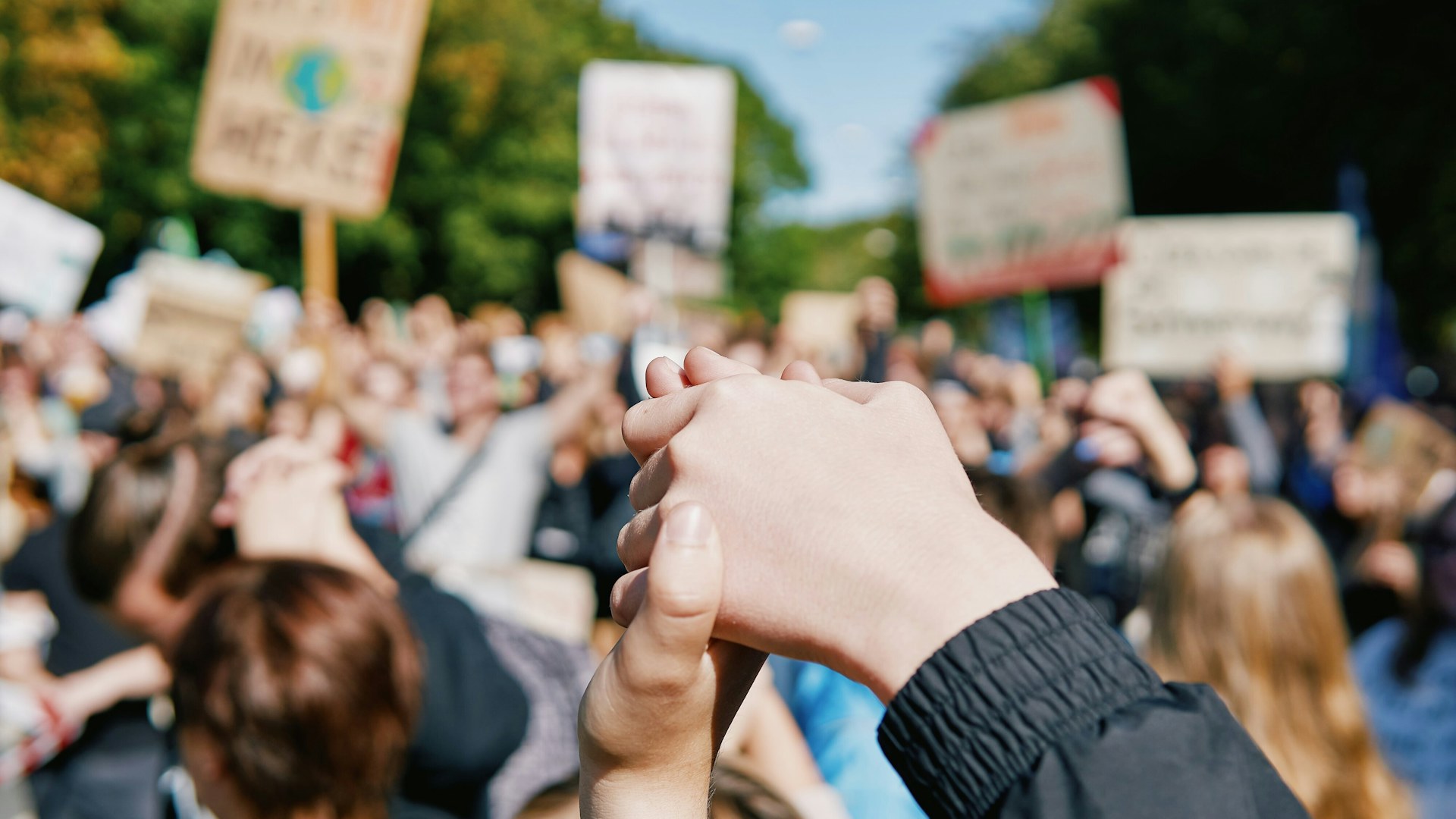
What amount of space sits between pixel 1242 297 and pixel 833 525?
25.2 feet

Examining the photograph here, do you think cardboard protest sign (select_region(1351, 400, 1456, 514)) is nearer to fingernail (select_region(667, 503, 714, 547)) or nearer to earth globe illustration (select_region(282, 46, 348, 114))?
fingernail (select_region(667, 503, 714, 547))

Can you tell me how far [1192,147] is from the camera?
22688 millimetres

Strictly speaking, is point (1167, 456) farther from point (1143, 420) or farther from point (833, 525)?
point (833, 525)

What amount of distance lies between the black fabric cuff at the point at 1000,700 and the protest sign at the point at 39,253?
859 cm

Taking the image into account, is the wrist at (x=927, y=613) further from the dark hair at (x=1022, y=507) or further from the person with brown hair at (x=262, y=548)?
the dark hair at (x=1022, y=507)

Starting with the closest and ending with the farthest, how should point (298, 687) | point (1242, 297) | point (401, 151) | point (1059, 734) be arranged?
1. point (1059, 734)
2. point (298, 687)
3. point (1242, 297)
4. point (401, 151)

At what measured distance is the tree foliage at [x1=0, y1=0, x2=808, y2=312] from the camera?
611 inches

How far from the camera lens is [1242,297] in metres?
7.57

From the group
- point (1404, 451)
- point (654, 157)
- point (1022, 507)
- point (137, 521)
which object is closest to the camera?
point (137, 521)

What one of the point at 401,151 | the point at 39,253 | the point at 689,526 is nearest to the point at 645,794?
the point at 689,526

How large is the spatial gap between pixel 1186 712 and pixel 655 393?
1.32 feet

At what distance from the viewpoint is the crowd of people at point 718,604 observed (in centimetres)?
65

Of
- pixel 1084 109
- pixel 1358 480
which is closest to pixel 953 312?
pixel 1084 109

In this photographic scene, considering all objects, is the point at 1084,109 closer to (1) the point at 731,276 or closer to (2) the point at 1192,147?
(2) the point at 1192,147
